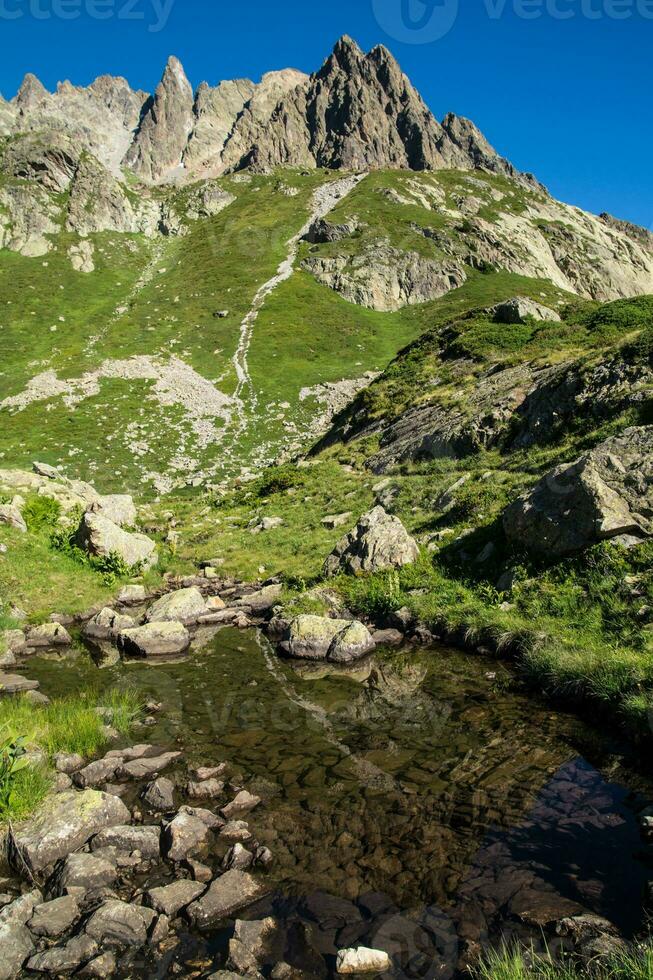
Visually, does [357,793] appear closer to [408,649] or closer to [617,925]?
[617,925]

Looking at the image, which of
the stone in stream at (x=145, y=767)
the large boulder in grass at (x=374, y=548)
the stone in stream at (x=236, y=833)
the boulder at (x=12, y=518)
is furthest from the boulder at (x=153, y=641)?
the boulder at (x=12, y=518)

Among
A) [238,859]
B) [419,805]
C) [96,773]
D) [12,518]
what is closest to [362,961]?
[238,859]

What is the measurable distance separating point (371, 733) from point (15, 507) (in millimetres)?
22322

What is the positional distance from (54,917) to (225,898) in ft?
6.69

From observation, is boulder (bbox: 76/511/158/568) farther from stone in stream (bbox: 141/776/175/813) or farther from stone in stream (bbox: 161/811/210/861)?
stone in stream (bbox: 161/811/210/861)

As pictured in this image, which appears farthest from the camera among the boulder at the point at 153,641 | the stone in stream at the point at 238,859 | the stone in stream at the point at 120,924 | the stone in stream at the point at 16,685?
the boulder at the point at 153,641

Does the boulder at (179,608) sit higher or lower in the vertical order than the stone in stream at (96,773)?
higher

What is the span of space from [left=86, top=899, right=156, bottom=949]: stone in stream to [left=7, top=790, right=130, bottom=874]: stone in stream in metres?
1.66

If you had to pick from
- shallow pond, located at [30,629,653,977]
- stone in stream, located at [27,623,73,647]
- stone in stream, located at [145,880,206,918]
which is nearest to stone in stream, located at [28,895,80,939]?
stone in stream, located at [145,880,206,918]

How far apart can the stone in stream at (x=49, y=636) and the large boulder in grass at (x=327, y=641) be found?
7.95 m

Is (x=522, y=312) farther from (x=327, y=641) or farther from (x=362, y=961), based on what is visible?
(x=362, y=961)

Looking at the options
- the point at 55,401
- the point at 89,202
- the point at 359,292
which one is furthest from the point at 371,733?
the point at 89,202

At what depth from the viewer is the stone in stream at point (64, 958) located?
5.83 meters

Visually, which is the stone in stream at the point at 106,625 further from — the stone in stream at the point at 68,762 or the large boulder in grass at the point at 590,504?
the large boulder in grass at the point at 590,504
